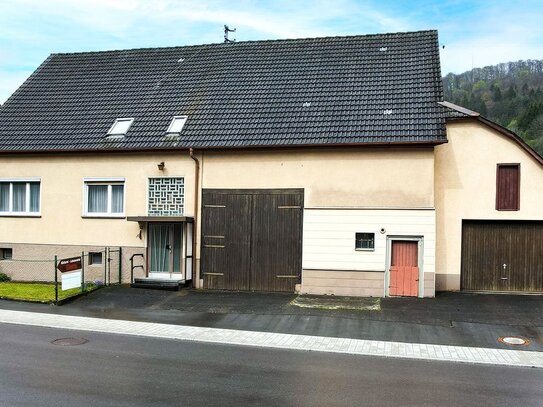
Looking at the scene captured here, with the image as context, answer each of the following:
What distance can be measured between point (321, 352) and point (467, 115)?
33.5 ft

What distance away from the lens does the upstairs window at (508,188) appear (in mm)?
17422

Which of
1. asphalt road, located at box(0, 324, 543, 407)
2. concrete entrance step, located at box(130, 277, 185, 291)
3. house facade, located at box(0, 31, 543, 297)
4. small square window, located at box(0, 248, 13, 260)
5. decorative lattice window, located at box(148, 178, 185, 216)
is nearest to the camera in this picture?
asphalt road, located at box(0, 324, 543, 407)

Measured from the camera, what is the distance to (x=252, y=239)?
17688mm

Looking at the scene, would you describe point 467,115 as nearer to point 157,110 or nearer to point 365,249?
point 365,249

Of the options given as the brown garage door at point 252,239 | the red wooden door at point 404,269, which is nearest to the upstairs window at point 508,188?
the red wooden door at point 404,269

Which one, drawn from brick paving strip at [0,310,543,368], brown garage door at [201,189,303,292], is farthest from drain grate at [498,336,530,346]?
brown garage door at [201,189,303,292]

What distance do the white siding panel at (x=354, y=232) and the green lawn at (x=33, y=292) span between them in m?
7.05

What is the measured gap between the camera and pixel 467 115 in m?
17.7

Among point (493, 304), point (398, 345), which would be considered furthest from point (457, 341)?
point (493, 304)

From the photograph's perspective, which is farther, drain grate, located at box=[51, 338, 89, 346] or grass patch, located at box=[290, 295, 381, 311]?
grass patch, located at box=[290, 295, 381, 311]

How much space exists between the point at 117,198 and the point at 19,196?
3.82 meters

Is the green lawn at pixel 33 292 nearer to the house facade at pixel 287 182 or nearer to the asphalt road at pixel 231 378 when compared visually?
the house facade at pixel 287 182

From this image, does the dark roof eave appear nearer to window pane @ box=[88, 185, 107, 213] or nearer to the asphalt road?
window pane @ box=[88, 185, 107, 213]

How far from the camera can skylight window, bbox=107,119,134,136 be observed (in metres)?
19.5
